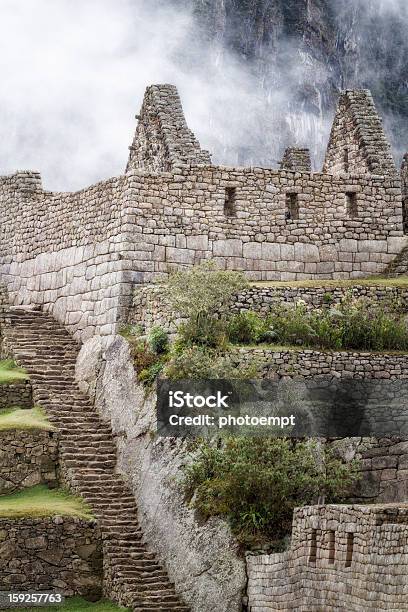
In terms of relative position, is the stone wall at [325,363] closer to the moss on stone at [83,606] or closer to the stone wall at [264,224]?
the stone wall at [264,224]

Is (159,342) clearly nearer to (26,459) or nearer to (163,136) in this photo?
(26,459)

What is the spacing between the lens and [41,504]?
1956 inches

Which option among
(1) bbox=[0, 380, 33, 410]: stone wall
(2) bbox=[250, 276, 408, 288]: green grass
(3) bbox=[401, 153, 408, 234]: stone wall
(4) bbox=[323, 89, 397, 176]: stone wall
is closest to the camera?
(2) bbox=[250, 276, 408, 288]: green grass

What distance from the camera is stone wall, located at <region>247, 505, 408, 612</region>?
40719 millimetres

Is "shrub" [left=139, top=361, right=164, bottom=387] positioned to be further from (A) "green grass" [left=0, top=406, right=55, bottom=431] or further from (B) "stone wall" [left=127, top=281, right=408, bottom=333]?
(A) "green grass" [left=0, top=406, right=55, bottom=431]

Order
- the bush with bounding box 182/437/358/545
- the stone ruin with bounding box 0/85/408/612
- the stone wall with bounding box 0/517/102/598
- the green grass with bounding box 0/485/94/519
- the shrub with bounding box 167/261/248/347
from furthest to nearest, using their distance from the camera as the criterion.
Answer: the shrub with bounding box 167/261/248/347
the stone ruin with bounding box 0/85/408/612
the green grass with bounding box 0/485/94/519
the stone wall with bounding box 0/517/102/598
the bush with bounding box 182/437/358/545

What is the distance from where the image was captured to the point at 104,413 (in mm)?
53000

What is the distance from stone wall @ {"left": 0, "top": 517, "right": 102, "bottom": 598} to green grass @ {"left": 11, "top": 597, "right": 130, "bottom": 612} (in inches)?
12.9

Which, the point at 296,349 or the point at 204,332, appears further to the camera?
the point at 204,332

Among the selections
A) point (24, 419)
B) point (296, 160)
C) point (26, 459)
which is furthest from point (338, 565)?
point (296, 160)

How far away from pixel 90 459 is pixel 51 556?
3.89 meters

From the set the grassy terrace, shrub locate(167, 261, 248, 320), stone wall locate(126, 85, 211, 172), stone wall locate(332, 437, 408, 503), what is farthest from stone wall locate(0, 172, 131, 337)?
stone wall locate(332, 437, 408, 503)

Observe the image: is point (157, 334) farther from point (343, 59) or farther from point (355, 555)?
point (343, 59)

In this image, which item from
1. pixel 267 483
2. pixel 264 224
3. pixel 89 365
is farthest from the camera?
pixel 264 224
